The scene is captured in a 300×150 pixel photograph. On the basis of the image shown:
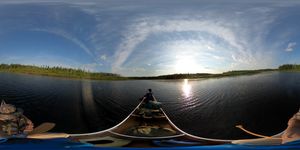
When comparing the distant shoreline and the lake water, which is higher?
the distant shoreline

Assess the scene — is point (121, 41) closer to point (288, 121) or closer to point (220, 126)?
point (220, 126)

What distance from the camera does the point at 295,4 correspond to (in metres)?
10.5

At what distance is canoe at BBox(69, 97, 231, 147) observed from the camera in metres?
10.1

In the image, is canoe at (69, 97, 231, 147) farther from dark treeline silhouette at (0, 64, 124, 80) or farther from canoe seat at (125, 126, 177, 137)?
dark treeline silhouette at (0, 64, 124, 80)

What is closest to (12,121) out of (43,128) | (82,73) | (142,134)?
(43,128)

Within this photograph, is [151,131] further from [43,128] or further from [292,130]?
[292,130]

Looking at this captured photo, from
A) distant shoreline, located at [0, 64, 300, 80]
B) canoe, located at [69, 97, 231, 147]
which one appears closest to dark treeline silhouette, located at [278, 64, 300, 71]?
distant shoreline, located at [0, 64, 300, 80]

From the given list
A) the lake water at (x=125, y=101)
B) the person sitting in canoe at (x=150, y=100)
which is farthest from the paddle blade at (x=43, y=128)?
the person sitting in canoe at (x=150, y=100)

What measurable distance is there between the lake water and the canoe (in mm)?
86

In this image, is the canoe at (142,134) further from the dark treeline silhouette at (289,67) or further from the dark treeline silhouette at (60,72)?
the dark treeline silhouette at (289,67)

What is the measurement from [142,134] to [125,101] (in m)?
0.59

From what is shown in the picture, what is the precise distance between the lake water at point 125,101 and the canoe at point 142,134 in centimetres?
9

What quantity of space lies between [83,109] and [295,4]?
12.8 ft

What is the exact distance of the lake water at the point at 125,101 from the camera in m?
10.0
